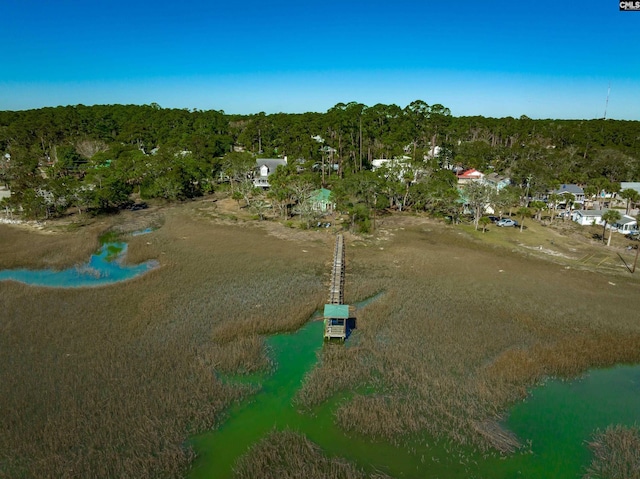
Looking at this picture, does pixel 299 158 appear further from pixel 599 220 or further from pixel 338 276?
pixel 338 276

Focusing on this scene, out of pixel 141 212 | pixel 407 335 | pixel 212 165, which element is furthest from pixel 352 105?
pixel 407 335

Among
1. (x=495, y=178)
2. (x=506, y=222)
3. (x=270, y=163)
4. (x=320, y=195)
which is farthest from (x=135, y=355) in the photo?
(x=495, y=178)

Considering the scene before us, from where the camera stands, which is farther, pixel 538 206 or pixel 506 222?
pixel 506 222

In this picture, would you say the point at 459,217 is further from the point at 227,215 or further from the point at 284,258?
the point at 227,215

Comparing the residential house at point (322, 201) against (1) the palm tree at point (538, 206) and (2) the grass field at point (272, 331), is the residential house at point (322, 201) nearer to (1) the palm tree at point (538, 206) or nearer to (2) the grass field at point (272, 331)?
(2) the grass field at point (272, 331)

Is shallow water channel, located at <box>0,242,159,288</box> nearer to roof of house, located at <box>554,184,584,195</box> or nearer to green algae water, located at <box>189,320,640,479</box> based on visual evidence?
green algae water, located at <box>189,320,640,479</box>

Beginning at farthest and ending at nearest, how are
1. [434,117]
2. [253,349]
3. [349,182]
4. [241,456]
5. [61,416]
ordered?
[434,117], [349,182], [253,349], [61,416], [241,456]
